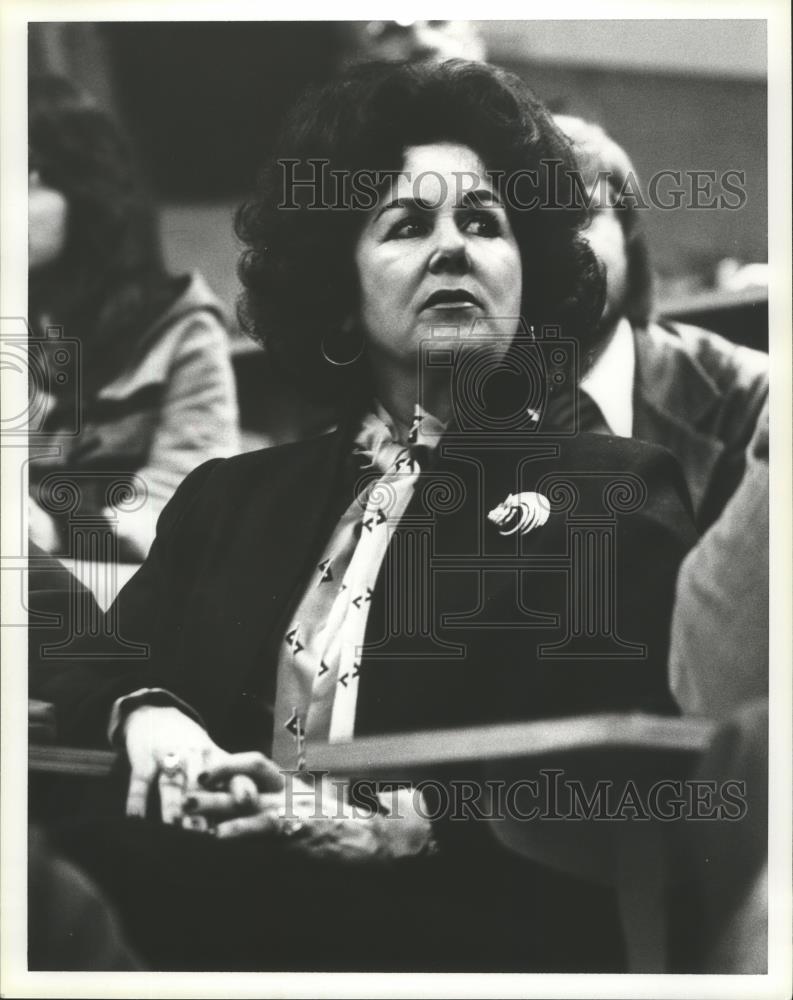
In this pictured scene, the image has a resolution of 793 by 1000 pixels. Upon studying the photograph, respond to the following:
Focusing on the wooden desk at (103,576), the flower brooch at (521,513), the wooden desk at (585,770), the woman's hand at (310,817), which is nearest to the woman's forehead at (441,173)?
the flower brooch at (521,513)

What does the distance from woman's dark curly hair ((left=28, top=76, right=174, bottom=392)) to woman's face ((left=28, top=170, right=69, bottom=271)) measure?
0.01 meters

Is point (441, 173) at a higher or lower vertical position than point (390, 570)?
higher

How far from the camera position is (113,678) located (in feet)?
8.18

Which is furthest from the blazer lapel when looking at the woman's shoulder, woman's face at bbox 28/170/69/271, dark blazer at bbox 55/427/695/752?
woman's face at bbox 28/170/69/271

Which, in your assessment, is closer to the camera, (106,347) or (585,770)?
(585,770)

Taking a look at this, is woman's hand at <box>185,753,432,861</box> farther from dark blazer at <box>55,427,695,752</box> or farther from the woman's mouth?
the woman's mouth

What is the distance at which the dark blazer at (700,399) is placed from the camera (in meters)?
2.47

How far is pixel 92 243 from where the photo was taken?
2543 mm

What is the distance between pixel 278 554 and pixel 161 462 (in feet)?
1.07

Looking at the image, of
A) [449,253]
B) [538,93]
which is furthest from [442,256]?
[538,93]

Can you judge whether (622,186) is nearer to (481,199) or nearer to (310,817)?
(481,199)

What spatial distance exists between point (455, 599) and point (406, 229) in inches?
31.4
